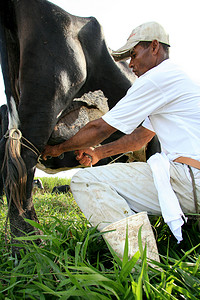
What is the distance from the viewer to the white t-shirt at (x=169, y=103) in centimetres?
184

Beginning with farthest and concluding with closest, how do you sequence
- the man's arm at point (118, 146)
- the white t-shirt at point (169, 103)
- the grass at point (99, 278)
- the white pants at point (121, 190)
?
the man's arm at point (118, 146)
the white t-shirt at point (169, 103)
the white pants at point (121, 190)
the grass at point (99, 278)

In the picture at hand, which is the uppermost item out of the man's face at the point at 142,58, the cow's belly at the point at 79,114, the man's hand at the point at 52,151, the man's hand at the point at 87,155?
the man's face at the point at 142,58

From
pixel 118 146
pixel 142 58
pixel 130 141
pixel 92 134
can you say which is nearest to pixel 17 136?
pixel 92 134

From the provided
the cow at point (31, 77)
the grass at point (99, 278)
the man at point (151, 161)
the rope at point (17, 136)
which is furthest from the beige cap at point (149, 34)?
the grass at point (99, 278)

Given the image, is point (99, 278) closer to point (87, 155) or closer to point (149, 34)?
point (87, 155)

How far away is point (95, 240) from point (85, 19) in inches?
85.5

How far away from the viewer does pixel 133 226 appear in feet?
5.12

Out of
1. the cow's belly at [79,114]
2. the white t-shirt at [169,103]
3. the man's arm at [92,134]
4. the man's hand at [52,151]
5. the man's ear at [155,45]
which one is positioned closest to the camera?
the white t-shirt at [169,103]

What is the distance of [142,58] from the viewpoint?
2.20 metres

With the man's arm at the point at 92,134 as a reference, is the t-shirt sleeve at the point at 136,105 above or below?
above

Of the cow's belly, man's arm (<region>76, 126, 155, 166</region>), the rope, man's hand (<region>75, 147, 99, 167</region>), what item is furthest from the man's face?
the rope

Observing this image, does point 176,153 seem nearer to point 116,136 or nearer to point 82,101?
point 82,101

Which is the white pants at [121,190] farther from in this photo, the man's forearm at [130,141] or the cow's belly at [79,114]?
the cow's belly at [79,114]

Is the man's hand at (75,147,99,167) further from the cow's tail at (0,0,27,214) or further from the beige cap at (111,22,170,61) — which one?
the beige cap at (111,22,170,61)
